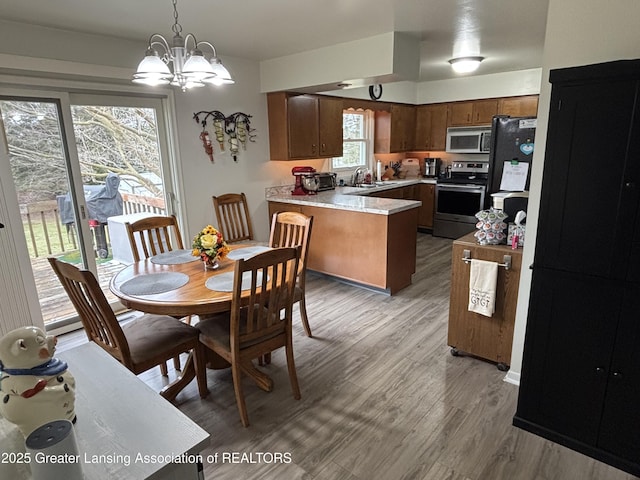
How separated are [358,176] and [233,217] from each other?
2.32 meters

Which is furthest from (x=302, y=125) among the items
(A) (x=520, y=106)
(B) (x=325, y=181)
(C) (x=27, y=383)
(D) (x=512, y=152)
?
(C) (x=27, y=383)

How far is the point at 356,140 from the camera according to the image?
5.94m

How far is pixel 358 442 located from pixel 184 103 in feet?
10.7

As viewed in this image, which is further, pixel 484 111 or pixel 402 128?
pixel 402 128

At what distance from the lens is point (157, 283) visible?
87.8 inches

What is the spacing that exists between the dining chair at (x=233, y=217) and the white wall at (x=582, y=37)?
9.70ft

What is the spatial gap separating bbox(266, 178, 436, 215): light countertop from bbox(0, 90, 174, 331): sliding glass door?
4.30ft

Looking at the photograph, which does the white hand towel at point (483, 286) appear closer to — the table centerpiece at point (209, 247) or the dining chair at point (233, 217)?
the table centerpiece at point (209, 247)

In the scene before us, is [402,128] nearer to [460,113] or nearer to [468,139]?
[460,113]

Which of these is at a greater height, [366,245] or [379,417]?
[366,245]

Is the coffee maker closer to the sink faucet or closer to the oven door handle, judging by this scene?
the oven door handle

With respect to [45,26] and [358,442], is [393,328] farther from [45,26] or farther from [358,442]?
[45,26]

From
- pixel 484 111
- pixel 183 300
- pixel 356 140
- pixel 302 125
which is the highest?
pixel 484 111

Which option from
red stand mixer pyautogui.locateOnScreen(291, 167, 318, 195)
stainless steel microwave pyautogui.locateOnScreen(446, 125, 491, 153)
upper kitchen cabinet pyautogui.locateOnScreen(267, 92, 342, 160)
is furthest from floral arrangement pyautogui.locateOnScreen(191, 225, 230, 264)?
stainless steel microwave pyautogui.locateOnScreen(446, 125, 491, 153)
